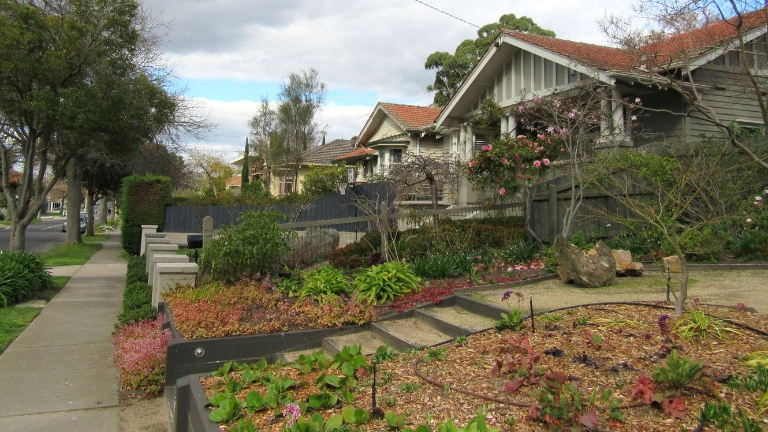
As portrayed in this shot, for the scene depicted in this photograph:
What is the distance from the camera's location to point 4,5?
11.9m

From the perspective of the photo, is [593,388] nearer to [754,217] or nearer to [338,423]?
[338,423]

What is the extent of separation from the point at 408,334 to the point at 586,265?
2905mm

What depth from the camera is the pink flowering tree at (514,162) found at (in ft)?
35.7

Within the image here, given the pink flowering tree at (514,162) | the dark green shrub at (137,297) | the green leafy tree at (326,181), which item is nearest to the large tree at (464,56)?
the green leafy tree at (326,181)

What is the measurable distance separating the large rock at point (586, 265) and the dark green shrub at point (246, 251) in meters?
3.98

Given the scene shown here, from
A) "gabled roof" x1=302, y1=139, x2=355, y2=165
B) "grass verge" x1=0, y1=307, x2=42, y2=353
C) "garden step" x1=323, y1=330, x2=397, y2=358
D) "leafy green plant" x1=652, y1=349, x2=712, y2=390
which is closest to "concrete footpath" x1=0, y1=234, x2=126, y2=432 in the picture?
"grass verge" x1=0, y1=307, x2=42, y2=353

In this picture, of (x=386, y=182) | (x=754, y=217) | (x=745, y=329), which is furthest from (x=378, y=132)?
(x=745, y=329)

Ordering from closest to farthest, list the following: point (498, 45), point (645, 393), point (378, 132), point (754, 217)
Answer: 1. point (645, 393)
2. point (754, 217)
3. point (498, 45)
4. point (378, 132)

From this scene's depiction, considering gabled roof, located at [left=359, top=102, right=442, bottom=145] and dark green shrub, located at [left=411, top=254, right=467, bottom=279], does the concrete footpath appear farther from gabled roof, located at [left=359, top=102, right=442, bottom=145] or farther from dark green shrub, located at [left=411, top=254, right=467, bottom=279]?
gabled roof, located at [left=359, top=102, right=442, bottom=145]

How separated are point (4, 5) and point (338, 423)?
12412 millimetres

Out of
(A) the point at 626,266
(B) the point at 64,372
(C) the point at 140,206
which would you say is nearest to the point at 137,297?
(B) the point at 64,372

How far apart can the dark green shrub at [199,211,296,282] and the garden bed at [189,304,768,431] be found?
337 cm

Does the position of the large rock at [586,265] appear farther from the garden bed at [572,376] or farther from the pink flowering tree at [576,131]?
the pink flowering tree at [576,131]

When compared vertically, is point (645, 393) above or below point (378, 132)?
below
